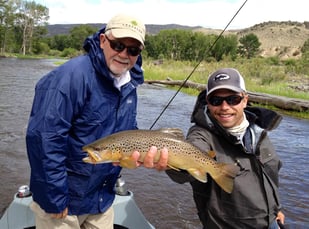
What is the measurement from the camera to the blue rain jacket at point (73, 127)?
2.38 meters

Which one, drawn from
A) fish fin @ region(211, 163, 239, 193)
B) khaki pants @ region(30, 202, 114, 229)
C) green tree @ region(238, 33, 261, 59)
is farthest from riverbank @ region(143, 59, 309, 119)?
green tree @ region(238, 33, 261, 59)

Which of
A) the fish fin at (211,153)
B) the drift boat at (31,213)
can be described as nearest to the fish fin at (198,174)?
the fish fin at (211,153)

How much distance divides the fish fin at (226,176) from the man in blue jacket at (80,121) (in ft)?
1.47

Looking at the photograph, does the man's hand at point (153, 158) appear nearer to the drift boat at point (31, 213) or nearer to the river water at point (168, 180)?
the drift boat at point (31, 213)

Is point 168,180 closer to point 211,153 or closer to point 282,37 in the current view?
point 211,153

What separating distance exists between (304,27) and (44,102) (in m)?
127

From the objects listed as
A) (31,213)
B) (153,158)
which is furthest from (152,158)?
(31,213)

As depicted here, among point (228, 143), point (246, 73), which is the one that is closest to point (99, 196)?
point (228, 143)

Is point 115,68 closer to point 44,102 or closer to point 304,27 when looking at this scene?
point 44,102

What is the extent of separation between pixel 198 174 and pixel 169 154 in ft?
0.77

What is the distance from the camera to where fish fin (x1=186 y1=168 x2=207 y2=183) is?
7.95 feet

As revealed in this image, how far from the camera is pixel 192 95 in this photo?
19375mm

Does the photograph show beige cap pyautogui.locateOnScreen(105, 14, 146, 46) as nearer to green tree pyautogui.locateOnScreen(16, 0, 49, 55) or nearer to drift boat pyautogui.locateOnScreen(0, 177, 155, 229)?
drift boat pyautogui.locateOnScreen(0, 177, 155, 229)

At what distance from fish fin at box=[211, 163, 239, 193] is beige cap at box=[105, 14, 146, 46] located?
104cm
